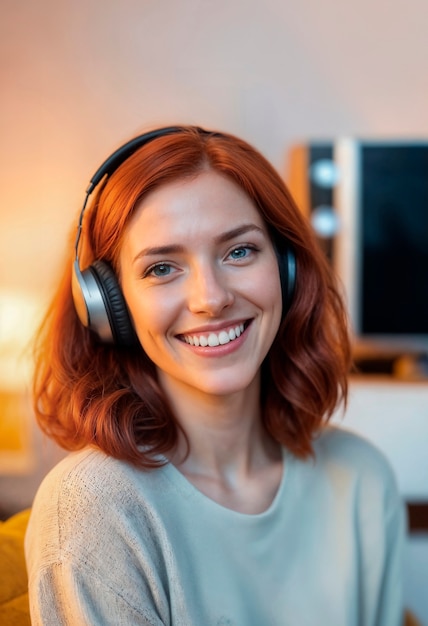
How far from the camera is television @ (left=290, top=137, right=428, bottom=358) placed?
2.19m

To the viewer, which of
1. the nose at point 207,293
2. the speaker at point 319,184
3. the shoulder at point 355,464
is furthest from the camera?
the speaker at point 319,184

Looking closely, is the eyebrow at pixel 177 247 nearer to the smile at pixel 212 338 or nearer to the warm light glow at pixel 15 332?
the smile at pixel 212 338

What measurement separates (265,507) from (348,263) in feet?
4.11

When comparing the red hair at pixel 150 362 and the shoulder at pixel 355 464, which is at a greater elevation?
the red hair at pixel 150 362

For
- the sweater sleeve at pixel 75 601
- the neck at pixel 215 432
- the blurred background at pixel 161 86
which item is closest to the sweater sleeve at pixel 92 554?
the sweater sleeve at pixel 75 601

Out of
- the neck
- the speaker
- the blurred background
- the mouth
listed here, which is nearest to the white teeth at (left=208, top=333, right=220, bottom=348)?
the mouth

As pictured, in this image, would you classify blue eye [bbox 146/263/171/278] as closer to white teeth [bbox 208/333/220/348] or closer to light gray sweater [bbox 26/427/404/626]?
white teeth [bbox 208/333/220/348]

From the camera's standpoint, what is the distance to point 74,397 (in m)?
1.03

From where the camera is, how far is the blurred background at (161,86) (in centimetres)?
226

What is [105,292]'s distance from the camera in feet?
3.23

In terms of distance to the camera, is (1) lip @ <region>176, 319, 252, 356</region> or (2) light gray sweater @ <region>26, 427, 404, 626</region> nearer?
(2) light gray sweater @ <region>26, 427, 404, 626</region>

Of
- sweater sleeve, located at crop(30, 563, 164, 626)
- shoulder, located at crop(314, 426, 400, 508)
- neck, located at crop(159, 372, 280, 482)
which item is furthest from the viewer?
shoulder, located at crop(314, 426, 400, 508)

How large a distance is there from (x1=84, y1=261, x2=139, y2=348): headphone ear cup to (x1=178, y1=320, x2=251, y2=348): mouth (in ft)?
0.25

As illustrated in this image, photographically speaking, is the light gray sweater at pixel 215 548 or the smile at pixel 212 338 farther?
the smile at pixel 212 338
